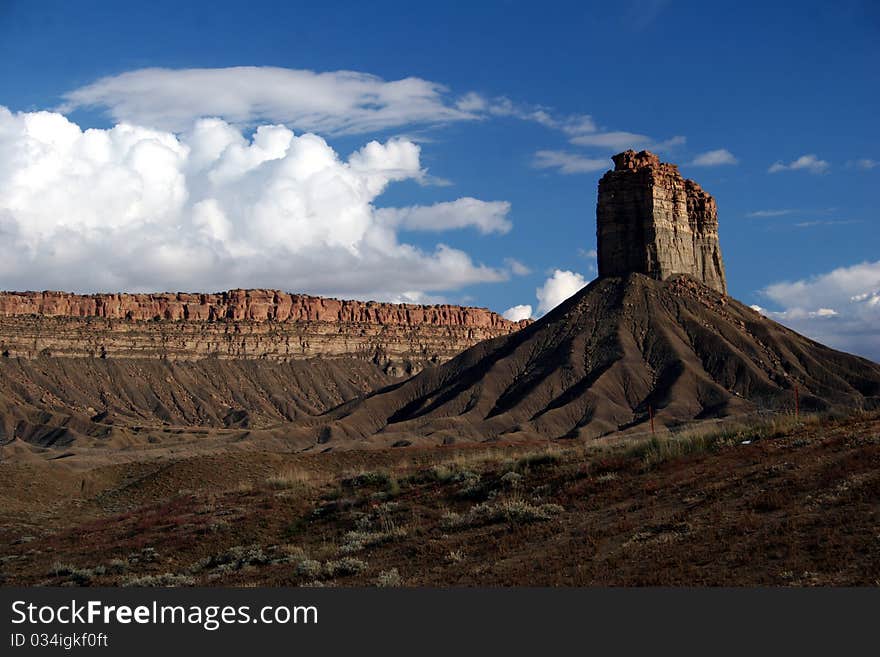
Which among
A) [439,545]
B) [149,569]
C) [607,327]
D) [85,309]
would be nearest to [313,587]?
[439,545]

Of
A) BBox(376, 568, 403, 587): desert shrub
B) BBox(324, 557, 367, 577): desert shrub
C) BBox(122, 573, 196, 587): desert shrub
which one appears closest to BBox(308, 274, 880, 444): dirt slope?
BBox(122, 573, 196, 587): desert shrub

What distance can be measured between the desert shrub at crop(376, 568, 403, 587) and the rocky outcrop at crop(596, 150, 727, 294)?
123005 mm

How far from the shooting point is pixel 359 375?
199 meters

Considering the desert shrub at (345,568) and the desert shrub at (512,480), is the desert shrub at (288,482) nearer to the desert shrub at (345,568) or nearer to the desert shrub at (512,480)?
the desert shrub at (512,480)

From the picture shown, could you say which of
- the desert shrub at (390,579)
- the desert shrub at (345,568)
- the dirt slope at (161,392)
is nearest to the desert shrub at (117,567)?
the desert shrub at (345,568)

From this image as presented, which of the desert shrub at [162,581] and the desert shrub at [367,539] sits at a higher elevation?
the desert shrub at [367,539]

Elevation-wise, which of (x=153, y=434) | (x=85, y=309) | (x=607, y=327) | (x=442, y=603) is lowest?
(x=442, y=603)

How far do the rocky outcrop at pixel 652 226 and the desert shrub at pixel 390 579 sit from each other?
4843 inches

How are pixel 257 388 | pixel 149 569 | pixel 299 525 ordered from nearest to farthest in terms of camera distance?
1. pixel 149 569
2. pixel 299 525
3. pixel 257 388

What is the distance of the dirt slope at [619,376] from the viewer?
10681 centimetres

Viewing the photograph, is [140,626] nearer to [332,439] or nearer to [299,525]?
[299,525]

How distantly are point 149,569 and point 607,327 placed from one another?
10786cm

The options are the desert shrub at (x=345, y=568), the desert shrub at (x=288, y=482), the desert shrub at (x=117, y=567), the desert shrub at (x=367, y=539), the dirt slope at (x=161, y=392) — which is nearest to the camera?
the desert shrub at (x=345, y=568)

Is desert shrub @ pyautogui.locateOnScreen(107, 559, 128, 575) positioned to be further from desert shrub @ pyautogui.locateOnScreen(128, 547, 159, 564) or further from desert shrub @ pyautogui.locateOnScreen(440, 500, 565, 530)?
desert shrub @ pyautogui.locateOnScreen(440, 500, 565, 530)
